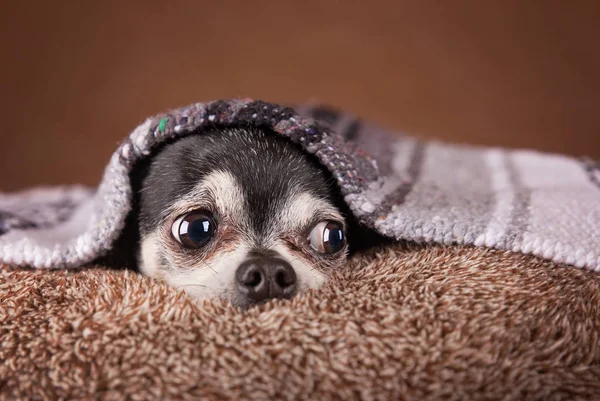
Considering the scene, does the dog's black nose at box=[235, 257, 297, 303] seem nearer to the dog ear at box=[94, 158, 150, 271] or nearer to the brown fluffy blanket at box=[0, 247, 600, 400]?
the brown fluffy blanket at box=[0, 247, 600, 400]

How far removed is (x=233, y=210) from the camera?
55.4 inches

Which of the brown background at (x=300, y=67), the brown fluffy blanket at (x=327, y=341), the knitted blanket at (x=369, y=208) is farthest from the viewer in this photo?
the brown background at (x=300, y=67)

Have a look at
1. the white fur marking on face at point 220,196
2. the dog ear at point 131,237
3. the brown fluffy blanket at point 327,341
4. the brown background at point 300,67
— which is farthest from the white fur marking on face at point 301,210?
the brown background at point 300,67

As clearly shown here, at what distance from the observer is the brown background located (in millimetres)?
2934

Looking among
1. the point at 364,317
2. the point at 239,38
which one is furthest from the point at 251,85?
the point at 364,317

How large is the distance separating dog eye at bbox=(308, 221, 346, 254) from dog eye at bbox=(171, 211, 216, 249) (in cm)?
26

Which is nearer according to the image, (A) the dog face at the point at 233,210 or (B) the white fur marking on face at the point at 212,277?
(B) the white fur marking on face at the point at 212,277

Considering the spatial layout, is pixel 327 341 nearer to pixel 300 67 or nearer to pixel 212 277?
pixel 212 277

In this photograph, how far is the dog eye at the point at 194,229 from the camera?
141 cm

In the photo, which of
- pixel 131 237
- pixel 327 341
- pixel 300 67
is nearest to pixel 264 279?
pixel 327 341

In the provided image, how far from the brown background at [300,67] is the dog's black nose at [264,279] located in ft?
6.35

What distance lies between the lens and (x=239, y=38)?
119 inches

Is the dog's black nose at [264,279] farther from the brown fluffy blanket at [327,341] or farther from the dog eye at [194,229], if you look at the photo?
the dog eye at [194,229]

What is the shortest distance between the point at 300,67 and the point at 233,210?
1826 millimetres
